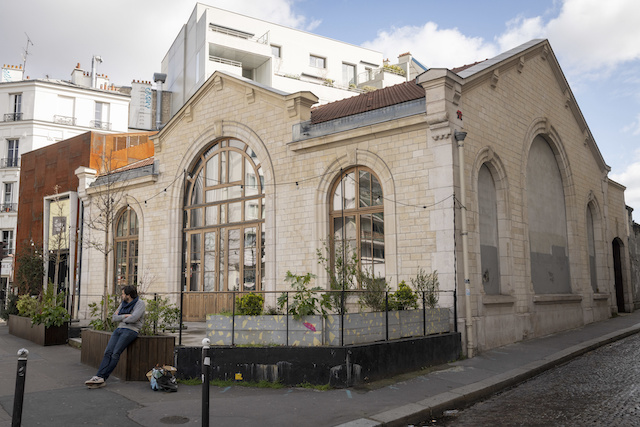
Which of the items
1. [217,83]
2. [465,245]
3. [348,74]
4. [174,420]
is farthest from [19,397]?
[348,74]

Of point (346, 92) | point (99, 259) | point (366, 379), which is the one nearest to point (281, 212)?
point (366, 379)

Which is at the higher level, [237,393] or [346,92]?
[346,92]

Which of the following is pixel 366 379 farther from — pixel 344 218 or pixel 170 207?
pixel 170 207

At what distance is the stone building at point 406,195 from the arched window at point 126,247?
24cm

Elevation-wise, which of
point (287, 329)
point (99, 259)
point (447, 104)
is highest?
point (447, 104)

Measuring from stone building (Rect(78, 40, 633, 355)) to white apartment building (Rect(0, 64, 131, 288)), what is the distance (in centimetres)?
1750

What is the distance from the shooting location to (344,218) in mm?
12984

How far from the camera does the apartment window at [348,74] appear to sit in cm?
3994

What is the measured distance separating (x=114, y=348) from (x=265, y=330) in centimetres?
237

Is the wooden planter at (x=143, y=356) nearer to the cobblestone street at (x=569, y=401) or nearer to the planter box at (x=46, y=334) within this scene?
the cobblestone street at (x=569, y=401)

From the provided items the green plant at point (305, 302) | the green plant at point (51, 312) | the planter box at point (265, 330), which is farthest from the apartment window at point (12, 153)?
the green plant at point (305, 302)

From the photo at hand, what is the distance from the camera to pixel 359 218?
1270cm

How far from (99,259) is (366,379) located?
14288mm

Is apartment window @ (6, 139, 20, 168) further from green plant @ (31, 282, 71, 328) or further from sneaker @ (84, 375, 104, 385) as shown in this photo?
sneaker @ (84, 375, 104, 385)
